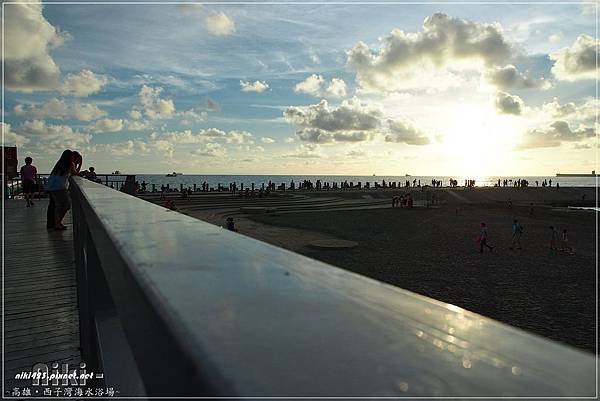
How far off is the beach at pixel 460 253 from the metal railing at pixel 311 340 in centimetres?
1144

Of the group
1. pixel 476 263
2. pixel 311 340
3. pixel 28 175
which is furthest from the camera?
pixel 476 263

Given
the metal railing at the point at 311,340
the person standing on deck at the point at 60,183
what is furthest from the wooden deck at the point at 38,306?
the metal railing at the point at 311,340

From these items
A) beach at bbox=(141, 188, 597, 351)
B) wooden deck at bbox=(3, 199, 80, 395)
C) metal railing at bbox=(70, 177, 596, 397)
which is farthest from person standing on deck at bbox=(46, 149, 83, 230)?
beach at bbox=(141, 188, 597, 351)

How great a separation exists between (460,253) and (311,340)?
22105mm

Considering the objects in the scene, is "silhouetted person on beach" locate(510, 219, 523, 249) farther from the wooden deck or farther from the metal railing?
the metal railing

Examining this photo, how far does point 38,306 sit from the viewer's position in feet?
14.0

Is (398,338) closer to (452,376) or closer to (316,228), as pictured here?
(452,376)

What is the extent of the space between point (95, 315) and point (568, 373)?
2574 millimetres

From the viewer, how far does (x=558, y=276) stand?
1661 cm

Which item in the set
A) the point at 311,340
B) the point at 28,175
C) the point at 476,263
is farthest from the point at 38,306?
the point at 476,263

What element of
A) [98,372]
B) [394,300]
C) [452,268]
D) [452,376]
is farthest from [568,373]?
[452,268]

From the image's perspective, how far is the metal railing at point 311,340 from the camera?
483mm

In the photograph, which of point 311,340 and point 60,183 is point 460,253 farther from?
point 311,340

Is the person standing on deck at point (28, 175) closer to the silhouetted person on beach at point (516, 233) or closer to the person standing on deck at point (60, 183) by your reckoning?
the person standing on deck at point (60, 183)
